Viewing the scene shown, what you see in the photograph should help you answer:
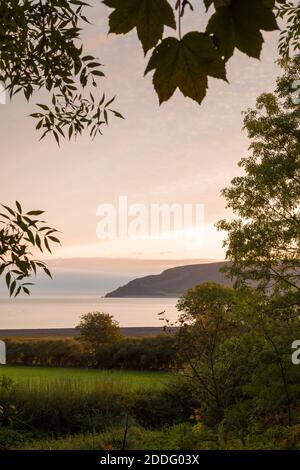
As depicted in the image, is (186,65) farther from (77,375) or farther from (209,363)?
(77,375)

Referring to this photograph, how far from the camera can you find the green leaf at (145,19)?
890 mm

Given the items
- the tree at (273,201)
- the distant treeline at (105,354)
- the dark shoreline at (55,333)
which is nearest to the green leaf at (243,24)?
the tree at (273,201)

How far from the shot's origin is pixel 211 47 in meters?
0.90

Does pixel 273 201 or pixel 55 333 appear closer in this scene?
pixel 273 201

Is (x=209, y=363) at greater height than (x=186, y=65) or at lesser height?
lesser

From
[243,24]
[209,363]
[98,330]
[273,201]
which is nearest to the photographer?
[243,24]

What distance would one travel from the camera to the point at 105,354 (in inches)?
922

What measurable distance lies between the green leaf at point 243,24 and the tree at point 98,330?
24.7 meters

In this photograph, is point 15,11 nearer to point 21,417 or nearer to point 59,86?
point 59,86

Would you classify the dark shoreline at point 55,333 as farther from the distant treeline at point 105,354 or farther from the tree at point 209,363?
the tree at point 209,363

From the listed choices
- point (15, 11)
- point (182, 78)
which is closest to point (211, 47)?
point (182, 78)

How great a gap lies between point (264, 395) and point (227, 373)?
95.8 inches

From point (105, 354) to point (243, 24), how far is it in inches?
927

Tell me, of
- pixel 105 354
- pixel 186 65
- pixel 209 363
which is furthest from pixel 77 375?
pixel 186 65
